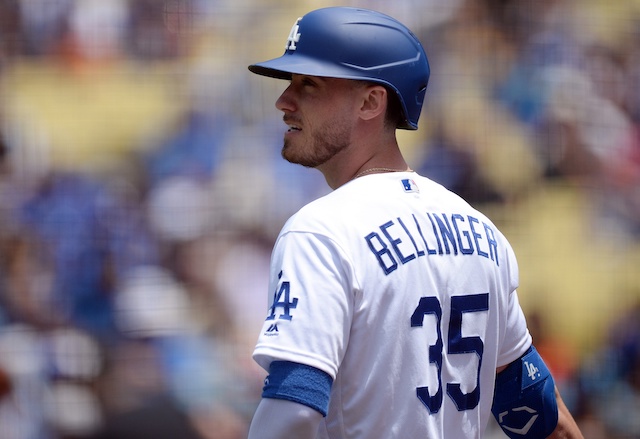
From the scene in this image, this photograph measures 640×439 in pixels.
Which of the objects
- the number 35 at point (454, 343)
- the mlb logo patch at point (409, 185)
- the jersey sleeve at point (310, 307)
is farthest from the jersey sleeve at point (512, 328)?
the jersey sleeve at point (310, 307)

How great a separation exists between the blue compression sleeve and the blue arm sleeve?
27.0 inches

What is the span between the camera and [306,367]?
184 centimetres

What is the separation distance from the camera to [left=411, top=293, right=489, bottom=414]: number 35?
2008mm

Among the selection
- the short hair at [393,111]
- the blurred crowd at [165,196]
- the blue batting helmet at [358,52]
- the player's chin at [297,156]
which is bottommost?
the blurred crowd at [165,196]

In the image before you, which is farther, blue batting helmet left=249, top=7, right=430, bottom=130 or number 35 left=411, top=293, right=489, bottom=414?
blue batting helmet left=249, top=7, right=430, bottom=130

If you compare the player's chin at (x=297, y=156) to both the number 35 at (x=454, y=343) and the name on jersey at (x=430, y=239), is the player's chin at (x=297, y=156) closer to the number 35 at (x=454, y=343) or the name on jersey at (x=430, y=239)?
the name on jersey at (x=430, y=239)

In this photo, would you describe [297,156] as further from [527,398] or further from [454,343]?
[527,398]

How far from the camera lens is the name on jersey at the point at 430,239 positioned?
A: 1965 mm

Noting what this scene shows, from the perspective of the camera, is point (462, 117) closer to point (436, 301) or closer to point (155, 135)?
point (155, 135)

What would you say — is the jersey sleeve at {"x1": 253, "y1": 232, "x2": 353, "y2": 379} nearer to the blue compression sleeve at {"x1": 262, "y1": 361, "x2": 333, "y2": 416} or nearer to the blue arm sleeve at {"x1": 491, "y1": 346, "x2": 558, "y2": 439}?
the blue compression sleeve at {"x1": 262, "y1": 361, "x2": 333, "y2": 416}

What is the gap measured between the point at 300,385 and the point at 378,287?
0.26m

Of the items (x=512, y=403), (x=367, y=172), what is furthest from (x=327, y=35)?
(x=512, y=403)

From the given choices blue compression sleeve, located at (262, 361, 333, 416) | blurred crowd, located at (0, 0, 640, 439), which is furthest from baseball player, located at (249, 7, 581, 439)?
blurred crowd, located at (0, 0, 640, 439)

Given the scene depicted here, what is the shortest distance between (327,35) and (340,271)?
60 centimetres
